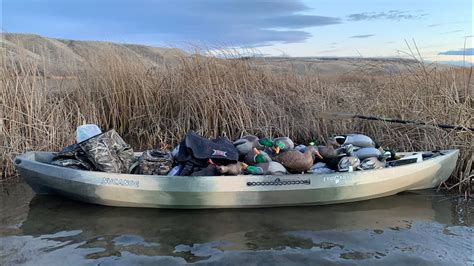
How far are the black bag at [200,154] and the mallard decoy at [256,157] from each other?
0.82 ft

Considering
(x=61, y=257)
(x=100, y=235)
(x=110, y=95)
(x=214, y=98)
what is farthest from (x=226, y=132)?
(x=61, y=257)

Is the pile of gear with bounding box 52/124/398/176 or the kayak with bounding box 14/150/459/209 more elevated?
the pile of gear with bounding box 52/124/398/176

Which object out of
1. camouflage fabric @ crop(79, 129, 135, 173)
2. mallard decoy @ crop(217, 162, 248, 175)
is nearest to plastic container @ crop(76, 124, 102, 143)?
camouflage fabric @ crop(79, 129, 135, 173)

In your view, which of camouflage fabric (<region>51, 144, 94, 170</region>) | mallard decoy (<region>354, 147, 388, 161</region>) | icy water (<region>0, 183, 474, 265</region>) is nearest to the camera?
icy water (<region>0, 183, 474, 265</region>)

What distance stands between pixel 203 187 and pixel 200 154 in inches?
20.0

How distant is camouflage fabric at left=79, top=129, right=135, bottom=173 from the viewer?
5.77 metres

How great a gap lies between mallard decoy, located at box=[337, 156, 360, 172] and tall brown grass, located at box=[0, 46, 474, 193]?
67.7 inches

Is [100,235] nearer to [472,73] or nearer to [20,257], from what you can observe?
[20,257]

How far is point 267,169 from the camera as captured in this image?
19.0ft

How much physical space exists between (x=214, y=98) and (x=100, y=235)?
3563 millimetres

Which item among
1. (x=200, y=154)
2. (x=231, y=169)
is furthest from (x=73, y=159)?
(x=231, y=169)

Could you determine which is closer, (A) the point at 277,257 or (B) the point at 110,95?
(A) the point at 277,257

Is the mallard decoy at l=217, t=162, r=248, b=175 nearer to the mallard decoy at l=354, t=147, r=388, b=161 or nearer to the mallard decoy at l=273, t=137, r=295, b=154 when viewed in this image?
the mallard decoy at l=273, t=137, r=295, b=154

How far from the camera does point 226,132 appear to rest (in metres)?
7.96
